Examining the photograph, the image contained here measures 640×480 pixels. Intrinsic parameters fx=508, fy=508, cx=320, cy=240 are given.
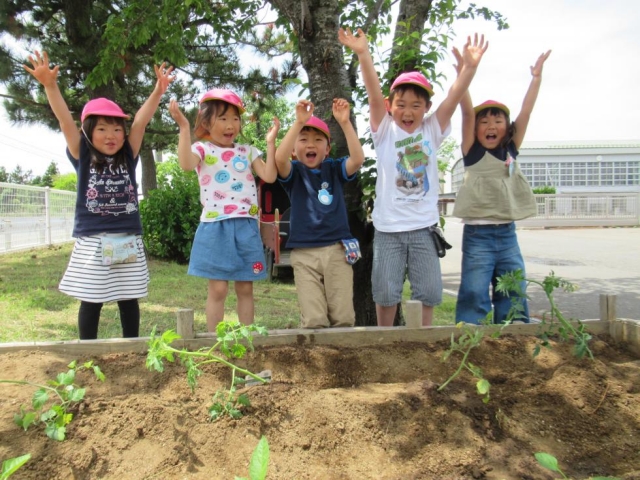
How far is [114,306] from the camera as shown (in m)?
5.20

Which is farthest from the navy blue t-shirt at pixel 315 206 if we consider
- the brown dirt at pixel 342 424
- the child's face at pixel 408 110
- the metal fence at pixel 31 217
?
the metal fence at pixel 31 217

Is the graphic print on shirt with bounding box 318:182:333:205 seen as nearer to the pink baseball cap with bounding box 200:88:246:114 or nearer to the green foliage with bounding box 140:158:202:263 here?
the pink baseball cap with bounding box 200:88:246:114

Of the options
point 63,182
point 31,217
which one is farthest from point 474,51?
point 63,182

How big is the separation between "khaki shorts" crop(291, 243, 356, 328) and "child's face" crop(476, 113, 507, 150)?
1145mm

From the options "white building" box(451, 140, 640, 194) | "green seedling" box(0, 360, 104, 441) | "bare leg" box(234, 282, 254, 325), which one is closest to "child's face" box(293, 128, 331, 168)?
"bare leg" box(234, 282, 254, 325)

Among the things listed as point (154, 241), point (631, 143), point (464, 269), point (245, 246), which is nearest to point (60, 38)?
point (154, 241)

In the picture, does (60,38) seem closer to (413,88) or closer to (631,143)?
(413,88)

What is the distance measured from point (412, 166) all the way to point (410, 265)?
575 mm

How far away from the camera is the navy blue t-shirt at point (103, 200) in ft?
9.05

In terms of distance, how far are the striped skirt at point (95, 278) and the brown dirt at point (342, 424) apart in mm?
492

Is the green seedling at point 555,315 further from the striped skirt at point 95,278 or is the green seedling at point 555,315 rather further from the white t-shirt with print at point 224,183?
the striped skirt at point 95,278

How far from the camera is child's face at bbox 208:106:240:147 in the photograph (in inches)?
114

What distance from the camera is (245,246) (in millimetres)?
2852

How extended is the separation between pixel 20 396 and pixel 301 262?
4.99 feet
